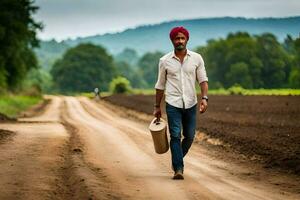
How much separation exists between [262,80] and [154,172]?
387ft

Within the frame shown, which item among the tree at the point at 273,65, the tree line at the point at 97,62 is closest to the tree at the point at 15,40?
the tree line at the point at 97,62

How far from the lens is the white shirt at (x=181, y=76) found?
33.5 ft

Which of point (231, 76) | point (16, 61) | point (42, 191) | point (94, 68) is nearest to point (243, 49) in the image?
point (231, 76)

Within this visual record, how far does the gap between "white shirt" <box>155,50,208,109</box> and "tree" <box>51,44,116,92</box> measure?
473 ft

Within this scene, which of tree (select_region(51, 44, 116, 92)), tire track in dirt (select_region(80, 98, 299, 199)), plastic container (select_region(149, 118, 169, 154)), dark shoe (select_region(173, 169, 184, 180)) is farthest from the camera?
tree (select_region(51, 44, 116, 92))

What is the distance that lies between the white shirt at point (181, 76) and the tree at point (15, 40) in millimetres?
Answer: 43626

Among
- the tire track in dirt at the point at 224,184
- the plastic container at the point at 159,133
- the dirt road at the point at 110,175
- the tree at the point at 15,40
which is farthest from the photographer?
the tree at the point at 15,40

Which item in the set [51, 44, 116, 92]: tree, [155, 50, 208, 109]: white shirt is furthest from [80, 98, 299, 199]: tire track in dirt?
[51, 44, 116, 92]: tree

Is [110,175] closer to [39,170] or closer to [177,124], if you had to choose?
[39,170]

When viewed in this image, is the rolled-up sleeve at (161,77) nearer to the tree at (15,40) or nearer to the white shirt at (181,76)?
the white shirt at (181,76)

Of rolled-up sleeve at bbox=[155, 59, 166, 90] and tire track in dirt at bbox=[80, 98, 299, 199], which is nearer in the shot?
tire track in dirt at bbox=[80, 98, 299, 199]

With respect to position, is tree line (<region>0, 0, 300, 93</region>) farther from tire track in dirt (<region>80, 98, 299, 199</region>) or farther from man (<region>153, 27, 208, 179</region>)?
man (<region>153, 27, 208, 179</region>)

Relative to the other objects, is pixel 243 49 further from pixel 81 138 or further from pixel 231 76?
pixel 81 138

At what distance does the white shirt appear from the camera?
402 inches
